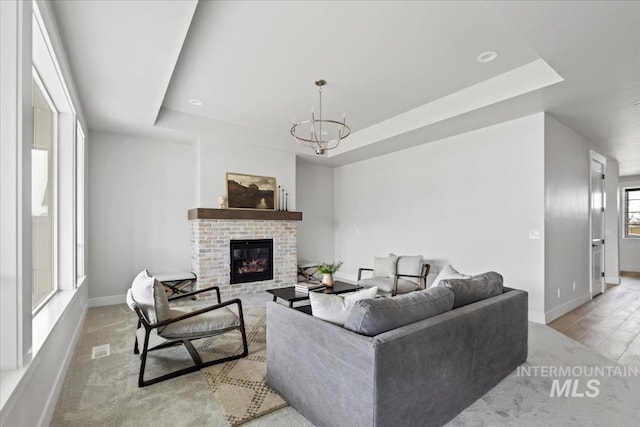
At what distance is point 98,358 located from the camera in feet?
9.70

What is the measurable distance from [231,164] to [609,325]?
5.82 meters

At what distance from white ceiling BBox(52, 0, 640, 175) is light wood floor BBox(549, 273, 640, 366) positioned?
2599mm

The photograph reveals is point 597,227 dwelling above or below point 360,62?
below

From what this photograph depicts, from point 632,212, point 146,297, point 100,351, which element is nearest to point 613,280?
point 632,212

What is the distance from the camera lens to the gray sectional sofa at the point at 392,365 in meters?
1.62

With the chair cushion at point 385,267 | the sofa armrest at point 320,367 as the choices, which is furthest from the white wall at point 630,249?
the sofa armrest at point 320,367

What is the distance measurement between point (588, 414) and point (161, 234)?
18.5 ft

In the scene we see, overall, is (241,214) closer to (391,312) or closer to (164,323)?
(164,323)

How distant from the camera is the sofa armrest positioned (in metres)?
1.63

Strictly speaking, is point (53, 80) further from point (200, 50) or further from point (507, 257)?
point (507, 257)

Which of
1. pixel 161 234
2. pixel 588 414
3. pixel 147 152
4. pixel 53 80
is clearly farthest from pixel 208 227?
pixel 588 414

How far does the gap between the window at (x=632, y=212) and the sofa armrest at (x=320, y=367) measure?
10.5 meters

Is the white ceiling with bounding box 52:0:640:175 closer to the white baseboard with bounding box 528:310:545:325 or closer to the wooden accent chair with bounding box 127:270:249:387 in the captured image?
the wooden accent chair with bounding box 127:270:249:387

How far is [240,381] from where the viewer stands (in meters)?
2.52
